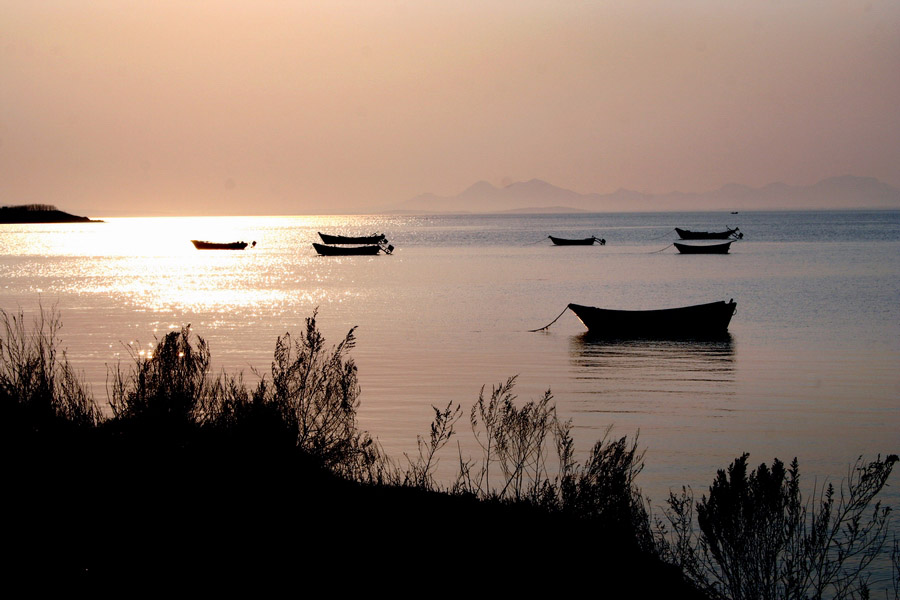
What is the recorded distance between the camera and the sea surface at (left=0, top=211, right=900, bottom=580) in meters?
14.5

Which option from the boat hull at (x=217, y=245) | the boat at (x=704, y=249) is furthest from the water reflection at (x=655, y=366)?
the boat hull at (x=217, y=245)

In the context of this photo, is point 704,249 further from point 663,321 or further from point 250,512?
point 250,512

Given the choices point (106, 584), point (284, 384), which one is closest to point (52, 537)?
point (106, 584)

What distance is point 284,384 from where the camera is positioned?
30.0 feet

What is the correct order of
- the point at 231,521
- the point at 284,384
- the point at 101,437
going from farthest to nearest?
the point at 284,384 < the point at 101,437 < the point at 231,521

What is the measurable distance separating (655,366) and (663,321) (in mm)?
6321

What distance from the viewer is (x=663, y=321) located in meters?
28.4

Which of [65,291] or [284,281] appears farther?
[284,281]

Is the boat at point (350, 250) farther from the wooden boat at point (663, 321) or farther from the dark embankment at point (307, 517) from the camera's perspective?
the dark embankment at point (307, 517)

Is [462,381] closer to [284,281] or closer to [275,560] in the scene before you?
[275,560]

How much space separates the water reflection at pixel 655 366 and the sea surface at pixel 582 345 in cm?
7

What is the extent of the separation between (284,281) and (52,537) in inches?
2041

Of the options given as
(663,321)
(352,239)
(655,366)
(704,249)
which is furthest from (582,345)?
(352,239)

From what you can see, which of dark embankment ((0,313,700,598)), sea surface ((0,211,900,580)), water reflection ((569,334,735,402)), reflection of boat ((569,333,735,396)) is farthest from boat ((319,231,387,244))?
dark embankment ((0,313,700,598))
